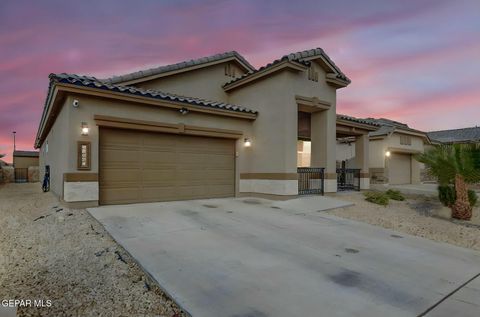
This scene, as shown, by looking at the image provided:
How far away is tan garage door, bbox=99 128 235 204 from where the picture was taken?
29.8ft

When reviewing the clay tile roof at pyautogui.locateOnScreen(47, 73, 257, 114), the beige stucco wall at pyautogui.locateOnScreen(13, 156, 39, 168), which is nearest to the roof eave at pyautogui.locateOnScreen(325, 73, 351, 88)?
the clay tile roof at pyautogui.locateOnScreen(47, 73, 257, 114)

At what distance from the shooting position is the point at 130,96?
360 inches

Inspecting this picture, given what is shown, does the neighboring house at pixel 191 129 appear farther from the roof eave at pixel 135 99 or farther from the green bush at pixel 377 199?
the green bush at pixel 377 199

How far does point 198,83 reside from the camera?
44.9 ft

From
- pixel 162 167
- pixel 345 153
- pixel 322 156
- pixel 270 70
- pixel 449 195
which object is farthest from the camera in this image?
pixel 345 153

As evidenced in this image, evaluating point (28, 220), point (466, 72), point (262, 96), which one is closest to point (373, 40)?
point (262, 96)

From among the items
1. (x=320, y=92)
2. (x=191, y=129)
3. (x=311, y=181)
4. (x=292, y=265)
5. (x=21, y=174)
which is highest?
(x=320, y=92)

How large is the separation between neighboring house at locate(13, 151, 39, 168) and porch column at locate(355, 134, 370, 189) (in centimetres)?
4443

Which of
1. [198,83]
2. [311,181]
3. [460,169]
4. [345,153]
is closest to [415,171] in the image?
[345,153]

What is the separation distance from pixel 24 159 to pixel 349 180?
4584 centimetres

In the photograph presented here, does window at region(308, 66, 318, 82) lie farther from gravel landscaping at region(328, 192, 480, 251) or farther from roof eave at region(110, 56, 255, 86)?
gravel landscaping at region(328, 192, 480, 251)

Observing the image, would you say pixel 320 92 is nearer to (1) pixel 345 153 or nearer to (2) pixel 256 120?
(2) pixel 256 120

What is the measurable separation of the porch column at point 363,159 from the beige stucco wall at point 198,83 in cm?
892

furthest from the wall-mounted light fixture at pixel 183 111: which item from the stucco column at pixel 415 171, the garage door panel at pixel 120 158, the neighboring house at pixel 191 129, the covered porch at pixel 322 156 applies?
the stucco column at pixel 415 171
